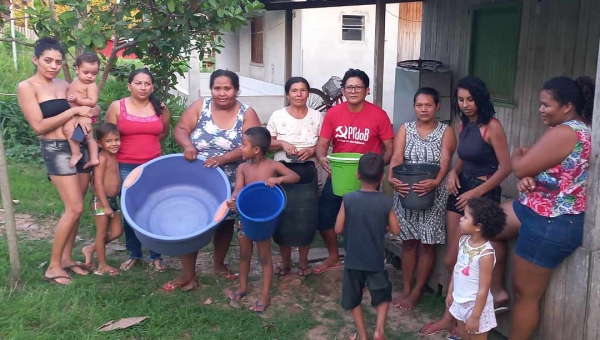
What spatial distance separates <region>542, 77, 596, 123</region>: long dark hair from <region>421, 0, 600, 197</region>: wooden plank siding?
217 centimetres

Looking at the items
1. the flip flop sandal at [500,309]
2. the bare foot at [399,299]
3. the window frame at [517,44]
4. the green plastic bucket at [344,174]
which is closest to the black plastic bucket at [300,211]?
the green plastic bucket at [344,174]

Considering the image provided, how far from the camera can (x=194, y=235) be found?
12.2 ft

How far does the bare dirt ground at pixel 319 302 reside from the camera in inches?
154

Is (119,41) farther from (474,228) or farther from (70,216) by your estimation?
(474,228)

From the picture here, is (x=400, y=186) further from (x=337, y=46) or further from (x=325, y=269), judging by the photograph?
(x=337, y=46)

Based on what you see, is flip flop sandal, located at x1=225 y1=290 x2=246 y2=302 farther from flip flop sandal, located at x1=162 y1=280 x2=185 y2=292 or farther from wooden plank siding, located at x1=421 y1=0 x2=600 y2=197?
wooden plank siding, located at x1=421 y1=0 x2=600 y2=197

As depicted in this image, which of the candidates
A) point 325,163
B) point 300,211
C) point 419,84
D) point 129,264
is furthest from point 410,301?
point 419,84

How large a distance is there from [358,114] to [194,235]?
1.46m

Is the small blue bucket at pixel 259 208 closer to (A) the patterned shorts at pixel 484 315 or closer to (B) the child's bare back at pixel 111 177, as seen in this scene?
(B) the child's bare back at pixel 111 177

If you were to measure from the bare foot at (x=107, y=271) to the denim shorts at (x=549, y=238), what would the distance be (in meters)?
2.97

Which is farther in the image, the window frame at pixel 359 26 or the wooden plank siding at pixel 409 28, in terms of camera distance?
the window frame at pixel 359 26

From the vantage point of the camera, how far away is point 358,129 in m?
4.24

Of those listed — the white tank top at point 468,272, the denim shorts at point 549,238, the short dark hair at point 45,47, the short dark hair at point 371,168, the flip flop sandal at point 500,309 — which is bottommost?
the flip flop sandal at point 500,309

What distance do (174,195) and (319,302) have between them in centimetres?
133
